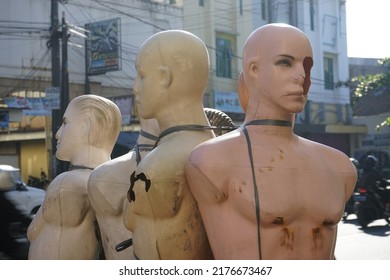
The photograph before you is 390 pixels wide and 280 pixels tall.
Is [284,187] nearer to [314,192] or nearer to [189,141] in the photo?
[314,192]

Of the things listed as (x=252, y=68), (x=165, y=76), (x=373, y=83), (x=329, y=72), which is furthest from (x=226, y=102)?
(x=252, y=68)

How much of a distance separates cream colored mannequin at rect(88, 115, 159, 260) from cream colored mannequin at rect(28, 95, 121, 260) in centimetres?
20

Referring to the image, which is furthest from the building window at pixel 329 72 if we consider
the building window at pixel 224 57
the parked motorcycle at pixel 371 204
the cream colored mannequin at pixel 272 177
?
the cream colored mannequin at pixel 272 177

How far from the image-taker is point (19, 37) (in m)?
10.1

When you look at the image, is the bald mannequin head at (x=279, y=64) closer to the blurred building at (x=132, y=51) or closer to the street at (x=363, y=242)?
the street at (x=363, y=242)

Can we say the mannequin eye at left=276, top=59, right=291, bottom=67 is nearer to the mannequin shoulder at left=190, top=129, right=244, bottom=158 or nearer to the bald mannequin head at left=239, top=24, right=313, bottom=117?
the bald mannequin head at left=239, top=24, right=313, bottom=117

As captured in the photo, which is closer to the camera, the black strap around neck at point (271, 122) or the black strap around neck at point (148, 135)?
the black strap around neck at point (271, 122)

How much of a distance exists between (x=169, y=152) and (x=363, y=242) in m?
4.75

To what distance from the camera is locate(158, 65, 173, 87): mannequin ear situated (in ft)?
5.91

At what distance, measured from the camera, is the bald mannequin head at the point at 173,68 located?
5.90ft

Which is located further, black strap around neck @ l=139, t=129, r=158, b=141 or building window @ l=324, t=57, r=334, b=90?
building window @ l=324, t=57, r=334, b=90

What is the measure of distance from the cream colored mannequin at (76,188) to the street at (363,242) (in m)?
2.18

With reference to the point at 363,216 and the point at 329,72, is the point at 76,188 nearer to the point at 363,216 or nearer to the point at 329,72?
the point at 363,216

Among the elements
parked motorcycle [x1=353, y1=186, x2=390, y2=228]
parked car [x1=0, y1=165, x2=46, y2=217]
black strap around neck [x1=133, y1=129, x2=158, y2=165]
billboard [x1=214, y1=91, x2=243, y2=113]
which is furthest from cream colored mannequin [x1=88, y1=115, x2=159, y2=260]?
billboard [x1=214, y1=91, x2=243, y2=113]
